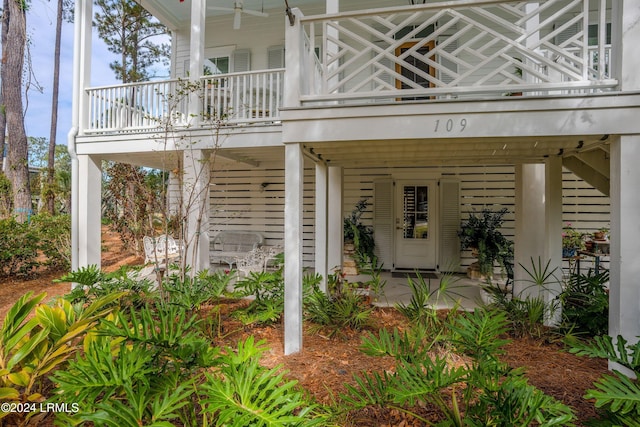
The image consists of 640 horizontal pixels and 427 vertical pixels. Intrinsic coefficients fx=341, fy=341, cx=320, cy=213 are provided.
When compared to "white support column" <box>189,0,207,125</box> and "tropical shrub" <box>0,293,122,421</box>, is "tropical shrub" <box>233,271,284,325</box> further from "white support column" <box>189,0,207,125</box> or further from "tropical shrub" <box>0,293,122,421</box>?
"white support column" <box>189,0,207,125</box>

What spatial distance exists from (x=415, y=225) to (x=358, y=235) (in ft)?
4.82

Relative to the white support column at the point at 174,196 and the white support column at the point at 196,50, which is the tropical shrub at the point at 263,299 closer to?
the white support column at the point at 174,196

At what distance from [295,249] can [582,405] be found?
2.67 meters

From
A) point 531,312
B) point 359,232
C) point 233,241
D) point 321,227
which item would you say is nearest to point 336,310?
point 321,227

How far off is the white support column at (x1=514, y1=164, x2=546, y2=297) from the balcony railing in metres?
4.00

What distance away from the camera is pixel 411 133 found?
331 centimetres

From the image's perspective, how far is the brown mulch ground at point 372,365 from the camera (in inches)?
102

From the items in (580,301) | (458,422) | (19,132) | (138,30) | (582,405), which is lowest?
(582,405)

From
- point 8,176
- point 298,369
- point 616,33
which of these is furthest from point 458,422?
point 8,176

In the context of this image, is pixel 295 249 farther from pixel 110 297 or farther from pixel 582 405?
pixel 582 405

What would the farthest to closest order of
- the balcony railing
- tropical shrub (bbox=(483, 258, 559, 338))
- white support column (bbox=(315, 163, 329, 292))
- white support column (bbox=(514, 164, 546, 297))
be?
the balcony railing < white support column (bbox=(315, 163, 329, 292)) < white support column (bbox=(514, 164, 546, 297)) < tropical shrub (bbox=(483, 258, 559, 338))

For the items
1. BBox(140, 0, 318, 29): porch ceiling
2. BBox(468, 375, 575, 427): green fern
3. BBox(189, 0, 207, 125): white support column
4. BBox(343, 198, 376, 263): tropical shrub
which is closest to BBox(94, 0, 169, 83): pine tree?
BBox(140, 0, 318, 29): porch ceiling

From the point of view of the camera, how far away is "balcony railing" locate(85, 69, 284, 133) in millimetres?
5973

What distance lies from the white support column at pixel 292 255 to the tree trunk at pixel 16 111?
415 inches
